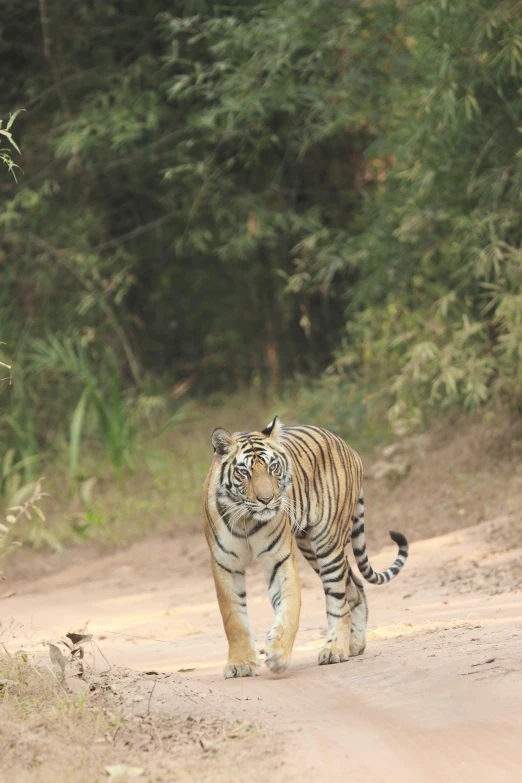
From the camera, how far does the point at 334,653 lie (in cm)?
538

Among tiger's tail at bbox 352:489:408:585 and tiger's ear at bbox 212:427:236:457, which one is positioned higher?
tiger's ear at bbox 212:427:236:457

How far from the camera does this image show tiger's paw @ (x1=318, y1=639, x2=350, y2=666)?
5.36 m

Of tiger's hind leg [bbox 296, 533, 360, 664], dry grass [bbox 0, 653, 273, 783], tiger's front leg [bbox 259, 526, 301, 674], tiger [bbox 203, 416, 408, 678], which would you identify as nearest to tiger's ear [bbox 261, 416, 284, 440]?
tiger [bbox 203, 416, 408, 678]

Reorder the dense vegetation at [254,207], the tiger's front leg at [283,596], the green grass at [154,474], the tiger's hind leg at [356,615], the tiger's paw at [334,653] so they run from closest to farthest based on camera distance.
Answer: the tiger's front leg at [283,596]
the tiger's paw at [334,653]
the tiger's hind leg at [356,615]
the dense vegetation at [254,207]
the green grass at [154,474]

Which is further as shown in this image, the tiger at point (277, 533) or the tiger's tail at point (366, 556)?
the tiger's tail at point (366, 556)

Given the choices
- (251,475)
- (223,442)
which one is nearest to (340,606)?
(251,475)

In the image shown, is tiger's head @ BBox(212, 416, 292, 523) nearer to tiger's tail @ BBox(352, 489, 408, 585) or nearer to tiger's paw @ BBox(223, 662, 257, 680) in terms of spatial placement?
tiger's paw @ BBox(223, 662, 257, 680)

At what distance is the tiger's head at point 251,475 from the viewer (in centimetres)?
509

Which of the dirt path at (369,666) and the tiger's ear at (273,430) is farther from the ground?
the tiger's ear at (273,430)

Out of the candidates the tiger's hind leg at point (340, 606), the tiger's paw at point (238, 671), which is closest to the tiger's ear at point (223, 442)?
the tiger's hind leg at point (340, 606)

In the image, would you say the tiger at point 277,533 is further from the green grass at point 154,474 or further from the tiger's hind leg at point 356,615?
the green grass at point 154,474

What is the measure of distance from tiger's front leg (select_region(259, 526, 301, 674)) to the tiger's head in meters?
0.22

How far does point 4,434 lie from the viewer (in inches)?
487

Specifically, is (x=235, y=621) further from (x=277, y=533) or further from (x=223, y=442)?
(x=223, y=442)
